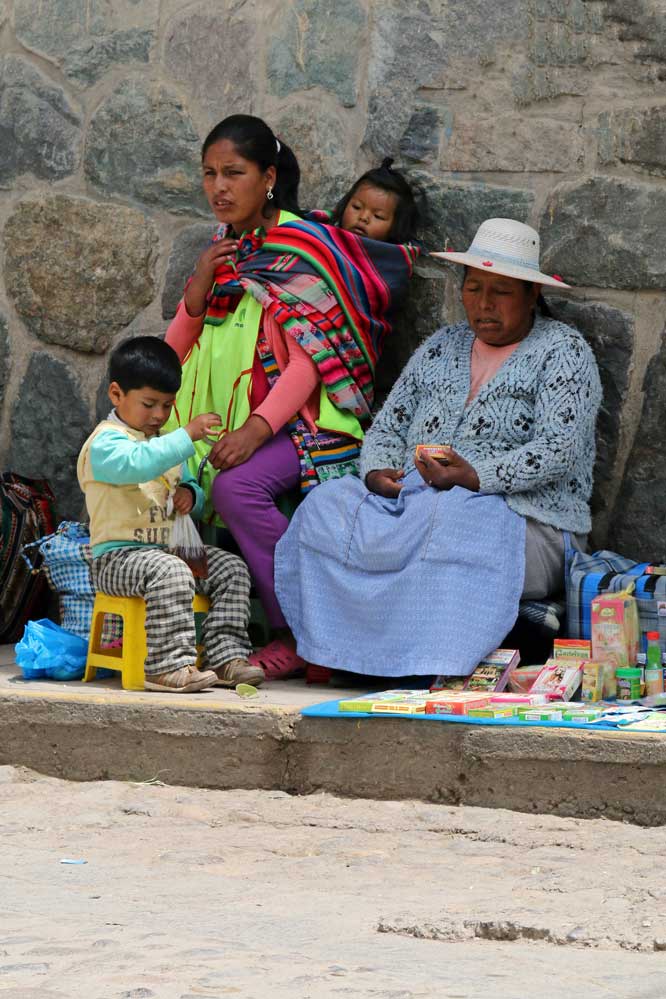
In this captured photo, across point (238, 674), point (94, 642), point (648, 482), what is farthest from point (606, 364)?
point (94, 642)

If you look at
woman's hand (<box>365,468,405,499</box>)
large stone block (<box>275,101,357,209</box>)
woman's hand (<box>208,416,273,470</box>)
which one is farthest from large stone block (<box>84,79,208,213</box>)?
woman's hand (<box>365,468,405,499</box>)

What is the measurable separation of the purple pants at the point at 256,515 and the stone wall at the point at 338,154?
0.76 metres

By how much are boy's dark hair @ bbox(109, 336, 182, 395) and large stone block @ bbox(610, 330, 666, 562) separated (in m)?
1.44

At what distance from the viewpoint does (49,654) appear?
4664 millimetres

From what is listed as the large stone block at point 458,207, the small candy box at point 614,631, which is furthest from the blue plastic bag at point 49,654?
the large stone block at point 458,207

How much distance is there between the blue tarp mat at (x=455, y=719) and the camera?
3834 millimetres

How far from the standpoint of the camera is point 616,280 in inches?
195

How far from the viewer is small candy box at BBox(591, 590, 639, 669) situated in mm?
4352

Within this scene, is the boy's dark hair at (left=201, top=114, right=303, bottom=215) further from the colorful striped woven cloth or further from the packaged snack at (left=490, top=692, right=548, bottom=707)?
the packaged snack at (left=490, top=692, right=548, bottom=707)

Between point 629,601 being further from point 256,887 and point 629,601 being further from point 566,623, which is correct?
point 256,887

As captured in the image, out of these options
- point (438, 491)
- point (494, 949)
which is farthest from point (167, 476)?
point (494, 949)

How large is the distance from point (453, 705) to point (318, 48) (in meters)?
2.44

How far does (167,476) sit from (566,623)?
3.97 ft

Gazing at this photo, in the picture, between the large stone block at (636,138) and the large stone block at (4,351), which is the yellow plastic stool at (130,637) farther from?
the large stone block at (636,138)
